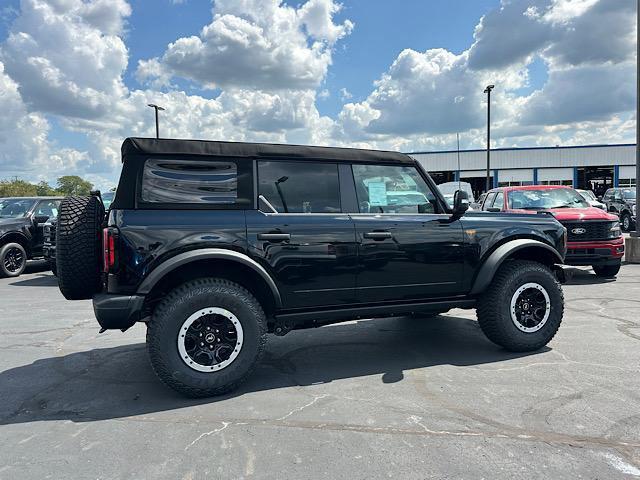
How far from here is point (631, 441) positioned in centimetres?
277

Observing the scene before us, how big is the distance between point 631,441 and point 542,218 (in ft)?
8.26

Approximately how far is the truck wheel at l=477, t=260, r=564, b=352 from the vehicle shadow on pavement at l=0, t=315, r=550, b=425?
0.18 metres

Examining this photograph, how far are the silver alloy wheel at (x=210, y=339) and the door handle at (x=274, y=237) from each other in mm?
638

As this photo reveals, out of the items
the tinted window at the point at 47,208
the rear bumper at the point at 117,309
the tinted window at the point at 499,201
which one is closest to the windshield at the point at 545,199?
the tinted window at the point at 499,201

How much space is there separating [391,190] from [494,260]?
1.18m

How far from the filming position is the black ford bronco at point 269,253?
3.41 m

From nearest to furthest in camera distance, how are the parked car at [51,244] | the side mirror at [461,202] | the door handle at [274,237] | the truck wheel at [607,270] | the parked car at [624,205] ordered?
the door handle at [274,237], the side mirror at [461,202], the parked car at [51,244], the truck wheel at [607,270], the parked car at [624,205]

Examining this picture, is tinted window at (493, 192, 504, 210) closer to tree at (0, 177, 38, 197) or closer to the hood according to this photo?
the hood

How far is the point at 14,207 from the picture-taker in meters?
10.7

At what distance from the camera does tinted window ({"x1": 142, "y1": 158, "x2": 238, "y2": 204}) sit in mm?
3537

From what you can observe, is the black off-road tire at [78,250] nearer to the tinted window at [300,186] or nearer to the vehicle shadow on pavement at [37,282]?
the tinted window at [300,186]

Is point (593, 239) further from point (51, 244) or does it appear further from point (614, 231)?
point (51, 244)

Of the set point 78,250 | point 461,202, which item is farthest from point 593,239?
point 78,250

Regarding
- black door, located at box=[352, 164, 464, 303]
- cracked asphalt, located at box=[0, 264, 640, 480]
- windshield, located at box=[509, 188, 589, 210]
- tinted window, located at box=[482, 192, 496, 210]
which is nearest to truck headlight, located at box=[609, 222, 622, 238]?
windshield, located at box=[509, 188, 589, 210]
